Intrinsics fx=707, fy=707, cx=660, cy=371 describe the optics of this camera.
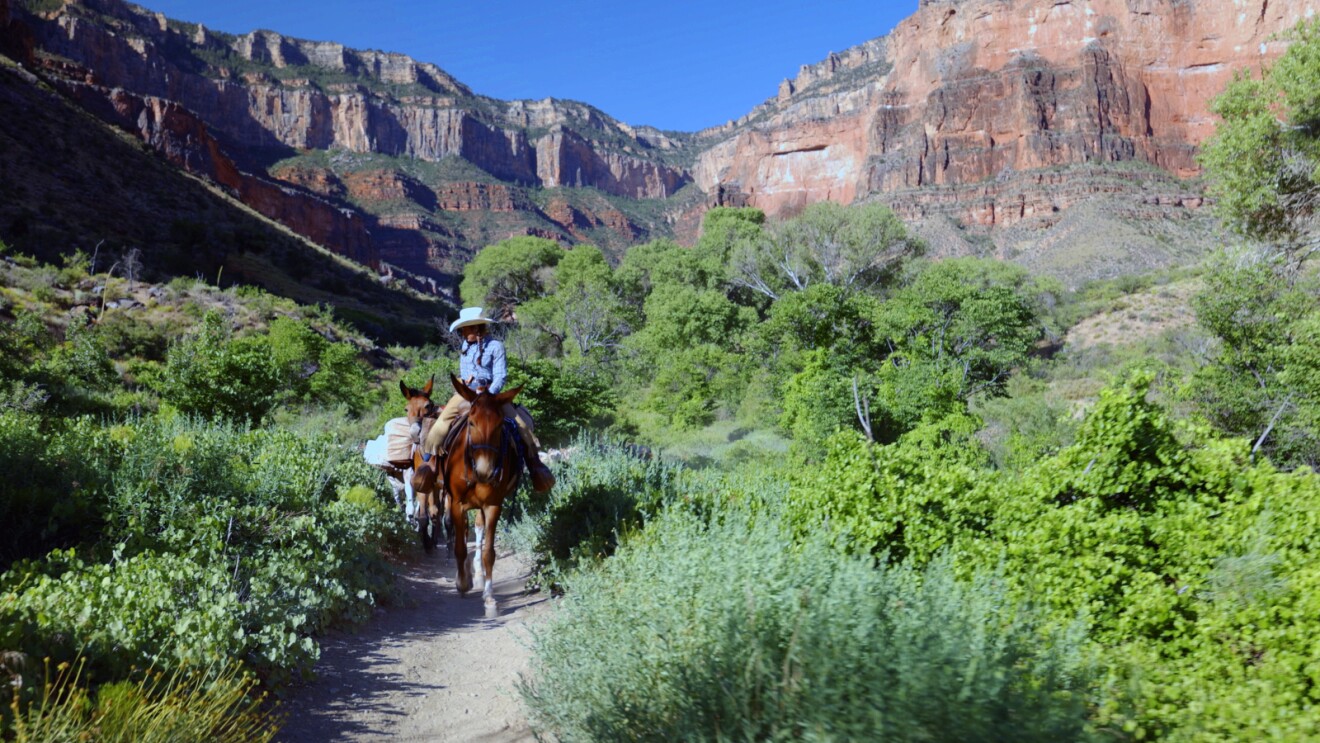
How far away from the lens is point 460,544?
734 centimetres

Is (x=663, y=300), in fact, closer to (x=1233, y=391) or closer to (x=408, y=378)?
(x=408, y=378)

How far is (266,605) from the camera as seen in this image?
16.4 feet

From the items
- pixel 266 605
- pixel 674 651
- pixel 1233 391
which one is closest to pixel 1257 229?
pixel 1233 391

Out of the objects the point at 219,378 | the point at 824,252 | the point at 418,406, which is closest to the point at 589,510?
the point at 418,406

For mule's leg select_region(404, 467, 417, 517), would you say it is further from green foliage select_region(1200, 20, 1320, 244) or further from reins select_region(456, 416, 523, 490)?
green foliage select_region(1200, 20, 1320, 244)

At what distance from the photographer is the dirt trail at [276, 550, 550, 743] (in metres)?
4.26

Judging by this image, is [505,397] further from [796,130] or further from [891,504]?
[796,130]

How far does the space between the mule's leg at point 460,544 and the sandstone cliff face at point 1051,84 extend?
9891 centimetres

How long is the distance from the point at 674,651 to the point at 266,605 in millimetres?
3402

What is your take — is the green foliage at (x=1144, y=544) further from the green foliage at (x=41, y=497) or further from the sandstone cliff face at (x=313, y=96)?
the sandstone cliff face at (x=313, y=96)

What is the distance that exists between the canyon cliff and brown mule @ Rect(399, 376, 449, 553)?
65.6m

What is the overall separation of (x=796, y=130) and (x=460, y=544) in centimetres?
14832

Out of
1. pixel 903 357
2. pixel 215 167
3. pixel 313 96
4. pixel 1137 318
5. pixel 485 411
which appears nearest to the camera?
pixel 485 411

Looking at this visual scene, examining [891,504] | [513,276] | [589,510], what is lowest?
[589,510]
